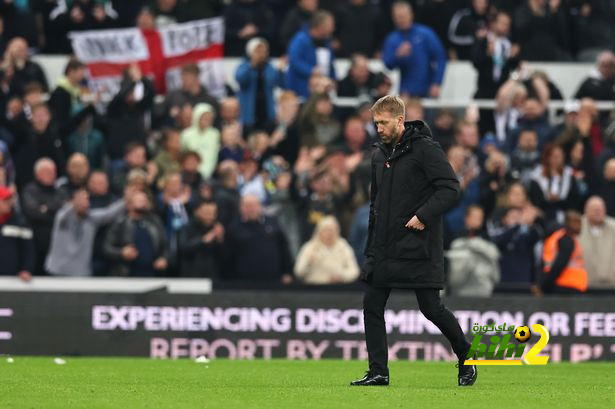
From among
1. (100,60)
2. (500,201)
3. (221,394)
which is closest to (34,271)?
(100,60)

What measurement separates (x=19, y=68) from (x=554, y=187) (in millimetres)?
7458

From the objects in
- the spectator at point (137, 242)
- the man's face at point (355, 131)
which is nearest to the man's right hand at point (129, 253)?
the spectator at point (137, 242)

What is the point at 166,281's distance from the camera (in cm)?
1841

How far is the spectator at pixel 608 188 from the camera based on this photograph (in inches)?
795

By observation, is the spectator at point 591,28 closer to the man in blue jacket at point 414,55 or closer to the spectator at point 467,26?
the spectator at point 467,26

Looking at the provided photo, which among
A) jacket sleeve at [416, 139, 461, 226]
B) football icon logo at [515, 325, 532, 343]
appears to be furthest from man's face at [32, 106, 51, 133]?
football icon logo at [515, 325, 532, 343]

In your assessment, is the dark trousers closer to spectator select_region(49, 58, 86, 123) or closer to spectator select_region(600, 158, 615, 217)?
spectator select_region(600, 158, 615, 217)

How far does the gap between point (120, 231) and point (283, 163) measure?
2817mm

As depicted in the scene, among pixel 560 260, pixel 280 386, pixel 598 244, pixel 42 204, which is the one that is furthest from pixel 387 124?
Answer: pixel 42 204

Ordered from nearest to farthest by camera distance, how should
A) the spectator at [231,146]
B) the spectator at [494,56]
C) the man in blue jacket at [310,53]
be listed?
the spectator at [231,146], the man in blue jacket at [310,53], the spectator at [494,56]

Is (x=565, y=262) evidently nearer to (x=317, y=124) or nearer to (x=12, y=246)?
(x=317, y=124)

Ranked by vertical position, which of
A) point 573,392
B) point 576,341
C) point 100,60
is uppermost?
point 100,60

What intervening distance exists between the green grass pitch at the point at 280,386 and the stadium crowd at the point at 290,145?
2.92 metres

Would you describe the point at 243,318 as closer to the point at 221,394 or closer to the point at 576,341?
the point at 576,341
